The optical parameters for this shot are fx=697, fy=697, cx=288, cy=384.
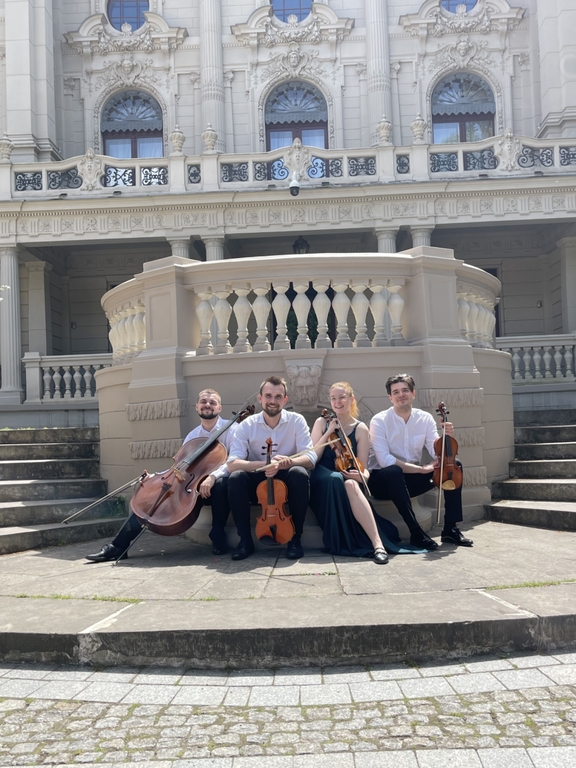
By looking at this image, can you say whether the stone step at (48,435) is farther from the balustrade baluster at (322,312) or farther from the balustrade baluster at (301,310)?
the balustrade baluster at (322,312)

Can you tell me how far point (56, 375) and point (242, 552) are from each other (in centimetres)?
979

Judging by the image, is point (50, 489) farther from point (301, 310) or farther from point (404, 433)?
point (404, 433)

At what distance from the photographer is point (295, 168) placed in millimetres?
15523

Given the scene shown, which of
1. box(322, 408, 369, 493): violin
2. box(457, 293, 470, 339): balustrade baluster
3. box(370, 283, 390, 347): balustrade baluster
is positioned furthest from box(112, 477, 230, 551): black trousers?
box(457, 293, 470, 339): balustrade baluster

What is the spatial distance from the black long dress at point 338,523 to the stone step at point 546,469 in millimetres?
2558

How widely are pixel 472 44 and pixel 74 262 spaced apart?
1245 cm

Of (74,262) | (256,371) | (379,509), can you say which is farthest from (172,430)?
(74,262)

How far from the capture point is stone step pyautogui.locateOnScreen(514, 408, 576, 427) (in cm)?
884

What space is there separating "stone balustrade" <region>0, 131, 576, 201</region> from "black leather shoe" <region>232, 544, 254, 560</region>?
11.6m

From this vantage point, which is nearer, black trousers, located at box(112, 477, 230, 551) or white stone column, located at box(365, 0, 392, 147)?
black trousers, located at box(112, 477, 230, 551)

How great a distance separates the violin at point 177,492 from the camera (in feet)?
16.8

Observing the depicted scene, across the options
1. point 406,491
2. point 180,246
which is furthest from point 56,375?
point 406,491

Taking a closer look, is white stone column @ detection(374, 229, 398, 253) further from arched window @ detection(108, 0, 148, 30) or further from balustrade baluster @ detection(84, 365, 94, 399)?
arched window @ detection(108, 0, 148, 30)

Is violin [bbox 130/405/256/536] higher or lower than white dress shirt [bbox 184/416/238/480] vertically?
lower
